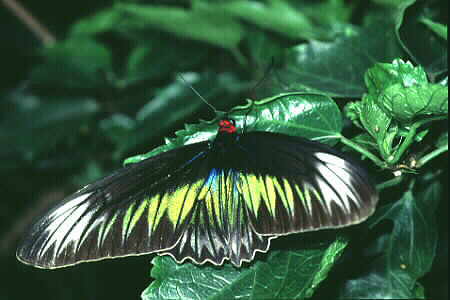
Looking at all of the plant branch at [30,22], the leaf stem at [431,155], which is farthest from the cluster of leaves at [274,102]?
the plant branch at [30,22]

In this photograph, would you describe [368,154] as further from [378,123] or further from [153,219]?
[153,219]

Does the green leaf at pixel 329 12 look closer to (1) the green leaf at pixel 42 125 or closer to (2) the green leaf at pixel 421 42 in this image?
(2) the green leaf at pixel 421 42

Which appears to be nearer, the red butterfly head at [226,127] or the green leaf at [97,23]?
the red butterfly head at [226,127]

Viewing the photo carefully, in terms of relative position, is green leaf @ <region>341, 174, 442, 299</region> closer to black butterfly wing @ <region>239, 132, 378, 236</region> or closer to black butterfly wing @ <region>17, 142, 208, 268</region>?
black butterfly wing @ <region>239, 132, 378, 236</region>

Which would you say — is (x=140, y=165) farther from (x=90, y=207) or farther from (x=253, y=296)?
(x=253, y=296)

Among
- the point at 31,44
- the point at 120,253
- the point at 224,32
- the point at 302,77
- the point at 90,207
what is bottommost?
the point at 120,253

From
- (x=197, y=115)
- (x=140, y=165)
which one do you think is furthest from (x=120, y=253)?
(x=197, y=115)
